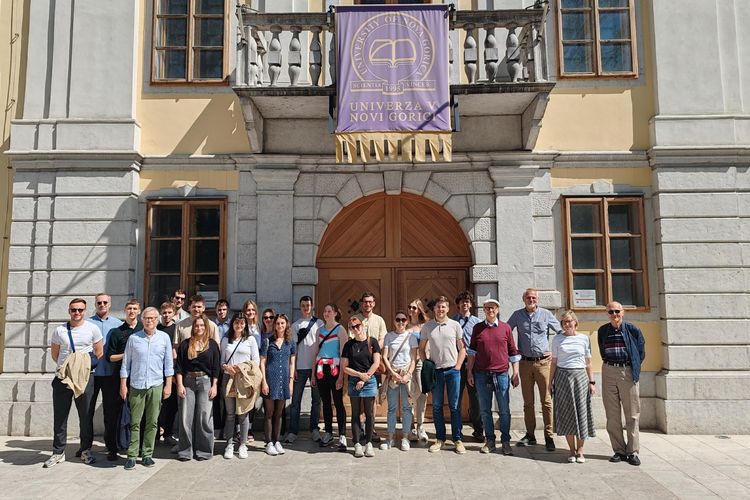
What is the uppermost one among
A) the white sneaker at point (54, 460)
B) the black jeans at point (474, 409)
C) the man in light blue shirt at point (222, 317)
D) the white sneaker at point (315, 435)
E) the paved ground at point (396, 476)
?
the man in light blue shirt at point (222, 317)

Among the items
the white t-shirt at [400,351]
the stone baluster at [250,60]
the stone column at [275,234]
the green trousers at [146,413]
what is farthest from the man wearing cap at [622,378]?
the stone baluster at [250,60]

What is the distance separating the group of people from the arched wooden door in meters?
1.47

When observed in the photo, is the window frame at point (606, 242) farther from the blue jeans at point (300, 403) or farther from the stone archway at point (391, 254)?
the blue jeans at point (300, 403)

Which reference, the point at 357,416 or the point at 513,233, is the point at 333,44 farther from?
the point at 357,416

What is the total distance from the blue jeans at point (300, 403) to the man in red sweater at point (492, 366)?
2220 millimetres

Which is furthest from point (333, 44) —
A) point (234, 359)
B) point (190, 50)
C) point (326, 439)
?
point (326, 439)

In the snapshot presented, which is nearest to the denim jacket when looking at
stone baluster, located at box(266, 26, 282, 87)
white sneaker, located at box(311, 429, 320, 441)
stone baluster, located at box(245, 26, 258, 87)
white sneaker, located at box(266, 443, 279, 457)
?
white sneaker, located at box(311, 429, 320, 441)

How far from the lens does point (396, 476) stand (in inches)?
244

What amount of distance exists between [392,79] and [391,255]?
9.02 feet

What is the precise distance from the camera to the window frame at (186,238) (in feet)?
28.6

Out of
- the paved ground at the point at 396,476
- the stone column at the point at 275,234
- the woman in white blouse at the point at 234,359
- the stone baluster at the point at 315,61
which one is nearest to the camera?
the paved ground at the point at 396,476

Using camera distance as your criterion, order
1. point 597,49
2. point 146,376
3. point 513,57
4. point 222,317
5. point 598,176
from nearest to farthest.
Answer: point 146,376
point 222,317
point 513,57
point 598,176
point 597,49

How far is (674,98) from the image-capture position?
8.73 metres

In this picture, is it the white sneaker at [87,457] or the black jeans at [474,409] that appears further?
the black jeans at [474,409]
